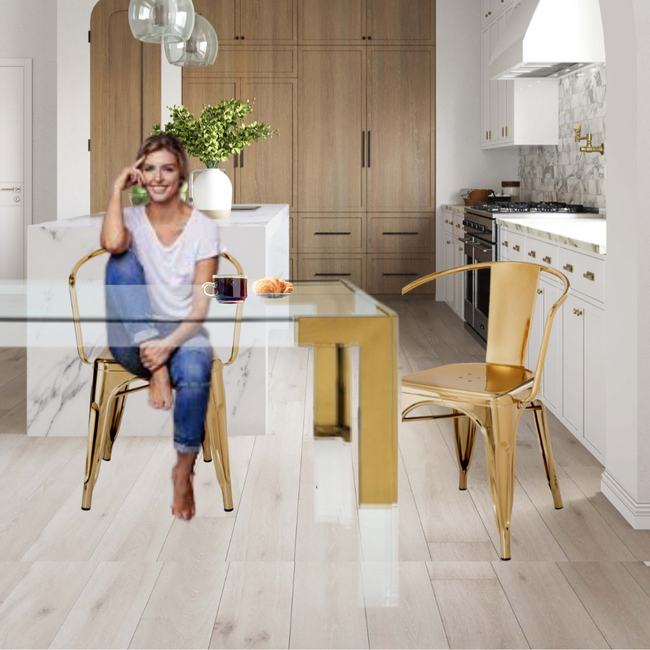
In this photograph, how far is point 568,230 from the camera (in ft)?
11.2

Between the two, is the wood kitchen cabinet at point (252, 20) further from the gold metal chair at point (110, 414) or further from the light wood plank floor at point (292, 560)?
the gold metal chair at point (110, 414)

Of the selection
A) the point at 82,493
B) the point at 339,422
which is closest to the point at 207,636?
the point at 339,422

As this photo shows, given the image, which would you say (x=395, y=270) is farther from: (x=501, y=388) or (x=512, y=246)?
(x=501, y=388)

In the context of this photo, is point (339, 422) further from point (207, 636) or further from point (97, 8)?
point (97, 8)

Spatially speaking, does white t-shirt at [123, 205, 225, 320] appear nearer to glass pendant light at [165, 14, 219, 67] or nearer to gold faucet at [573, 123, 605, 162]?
glass pendant light at [165, 14, 219, 67]

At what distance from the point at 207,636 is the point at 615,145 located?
1821mm

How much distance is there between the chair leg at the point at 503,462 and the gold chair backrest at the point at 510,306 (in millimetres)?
323

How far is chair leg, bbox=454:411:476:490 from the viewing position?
2.52 meters

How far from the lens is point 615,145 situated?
2375 mm

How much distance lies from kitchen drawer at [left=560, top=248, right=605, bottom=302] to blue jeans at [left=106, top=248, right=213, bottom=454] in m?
1.52

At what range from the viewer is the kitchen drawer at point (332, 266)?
6.93 m

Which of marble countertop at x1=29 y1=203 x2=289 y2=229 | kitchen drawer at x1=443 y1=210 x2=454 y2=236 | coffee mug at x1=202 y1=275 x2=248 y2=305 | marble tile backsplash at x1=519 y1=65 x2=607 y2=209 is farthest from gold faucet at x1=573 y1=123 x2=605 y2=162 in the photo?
coffee mug at x1=202 y1=275 x2=248 y2=305

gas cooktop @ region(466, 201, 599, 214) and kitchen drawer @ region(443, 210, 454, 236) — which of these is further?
kitchen drawer @ region(443, 210, 454, 236)

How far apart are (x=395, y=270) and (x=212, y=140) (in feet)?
12.6
